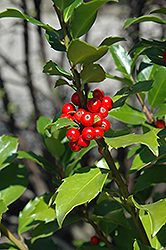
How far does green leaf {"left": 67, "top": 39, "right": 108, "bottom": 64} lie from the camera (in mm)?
504

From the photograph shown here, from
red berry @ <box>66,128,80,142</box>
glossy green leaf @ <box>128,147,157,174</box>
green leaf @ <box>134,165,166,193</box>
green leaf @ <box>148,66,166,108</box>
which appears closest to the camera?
red berry @ <box>66,128,80,142</box>

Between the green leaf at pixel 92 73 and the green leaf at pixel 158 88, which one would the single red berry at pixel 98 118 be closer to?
the green leaf at pixel 92 73

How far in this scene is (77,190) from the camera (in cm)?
63

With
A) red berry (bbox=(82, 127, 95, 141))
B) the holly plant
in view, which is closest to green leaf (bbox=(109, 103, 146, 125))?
the holly plant

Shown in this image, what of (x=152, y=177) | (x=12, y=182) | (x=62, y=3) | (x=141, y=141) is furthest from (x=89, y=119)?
(x=12, y=182)

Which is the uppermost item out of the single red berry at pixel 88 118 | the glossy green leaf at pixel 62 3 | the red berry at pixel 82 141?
the glossy green leaf at pixel 62 3

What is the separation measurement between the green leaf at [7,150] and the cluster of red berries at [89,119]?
0.34 m

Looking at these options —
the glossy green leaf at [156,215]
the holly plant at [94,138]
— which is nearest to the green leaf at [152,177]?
the holly plant at [94,138]

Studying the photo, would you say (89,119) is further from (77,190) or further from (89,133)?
(77,190)

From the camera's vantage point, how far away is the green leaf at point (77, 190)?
0.59 m

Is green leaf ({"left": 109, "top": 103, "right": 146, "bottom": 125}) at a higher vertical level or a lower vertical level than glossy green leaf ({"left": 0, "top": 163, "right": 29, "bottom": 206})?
higher

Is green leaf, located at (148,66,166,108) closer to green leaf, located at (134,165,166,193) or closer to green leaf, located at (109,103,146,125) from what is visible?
green leaf, located at (109,103,146,125)

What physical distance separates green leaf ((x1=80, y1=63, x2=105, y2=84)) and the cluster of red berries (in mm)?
39

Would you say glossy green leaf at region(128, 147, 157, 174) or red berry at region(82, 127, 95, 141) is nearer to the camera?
red berry at region(82, 127, 95, 141)
